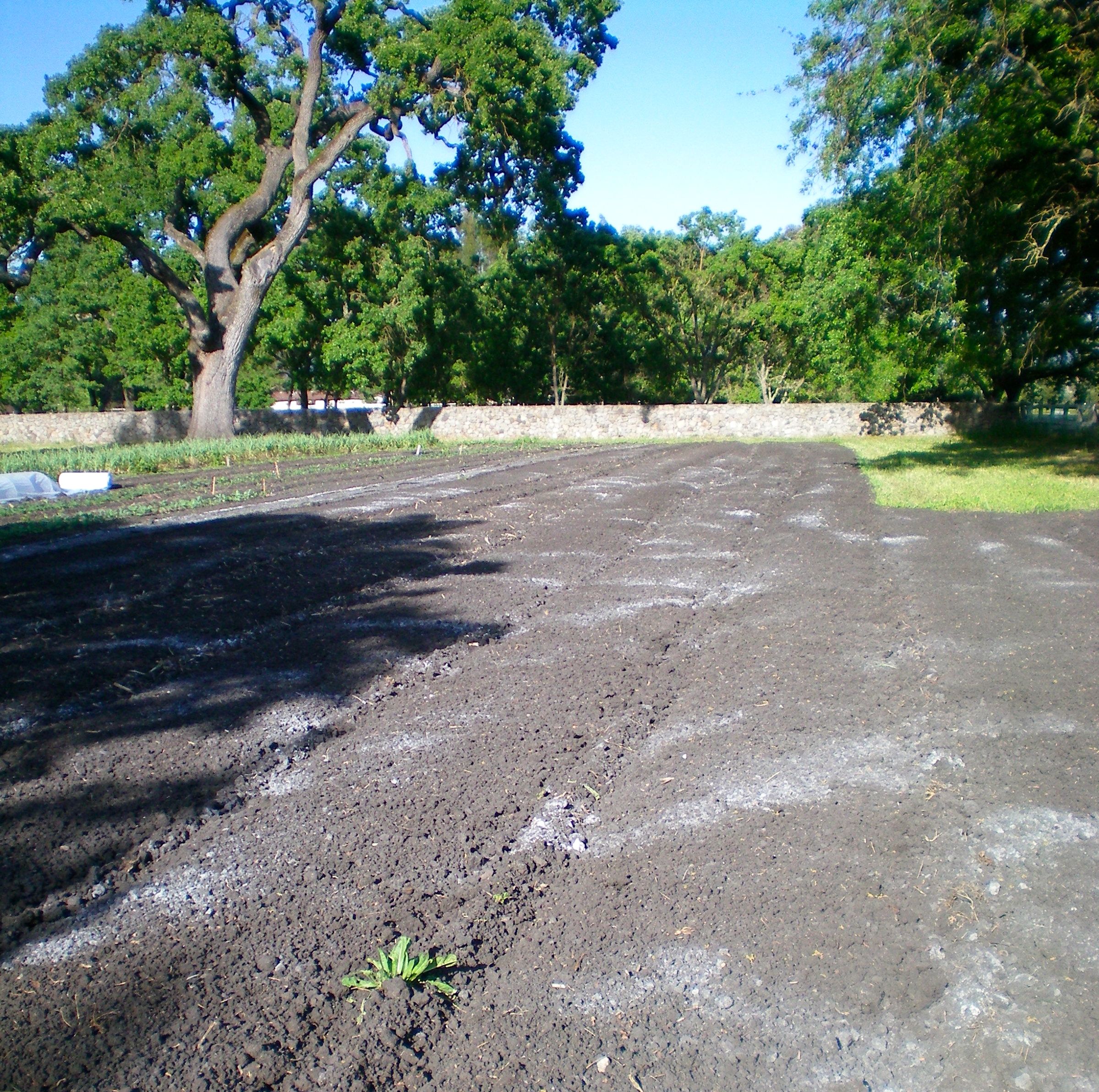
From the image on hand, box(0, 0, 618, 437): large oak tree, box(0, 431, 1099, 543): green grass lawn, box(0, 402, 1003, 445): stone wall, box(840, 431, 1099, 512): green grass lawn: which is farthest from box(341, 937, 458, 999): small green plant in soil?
box(0, 402, 1003, 445): stone wall

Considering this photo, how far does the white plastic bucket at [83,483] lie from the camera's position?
58.8ft

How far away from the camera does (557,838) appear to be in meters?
3.71

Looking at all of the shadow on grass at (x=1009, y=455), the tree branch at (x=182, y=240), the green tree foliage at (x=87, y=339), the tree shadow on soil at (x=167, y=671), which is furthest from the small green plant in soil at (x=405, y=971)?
the green tree foliage at (x=87, y=339)

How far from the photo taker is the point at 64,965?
2910 millimetres

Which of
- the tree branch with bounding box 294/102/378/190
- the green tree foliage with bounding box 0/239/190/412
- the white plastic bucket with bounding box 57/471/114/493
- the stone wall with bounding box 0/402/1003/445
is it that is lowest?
the white plastic bucket with bounding box 57/471/114/493

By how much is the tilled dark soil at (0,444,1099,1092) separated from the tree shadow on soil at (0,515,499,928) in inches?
1.3

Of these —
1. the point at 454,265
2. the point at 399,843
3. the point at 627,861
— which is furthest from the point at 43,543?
the point at 454,265

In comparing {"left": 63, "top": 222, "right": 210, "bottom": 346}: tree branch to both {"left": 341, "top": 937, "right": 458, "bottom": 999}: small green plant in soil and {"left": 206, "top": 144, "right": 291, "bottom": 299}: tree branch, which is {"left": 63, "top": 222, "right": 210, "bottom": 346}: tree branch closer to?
{"left": 206, "top": 144, "right": 291, "bottom": 299}: tree branch

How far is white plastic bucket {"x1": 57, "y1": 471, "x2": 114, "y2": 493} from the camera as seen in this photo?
17.9 metres

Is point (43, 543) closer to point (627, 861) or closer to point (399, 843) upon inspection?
point (399, 843)

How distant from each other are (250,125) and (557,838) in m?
33.7

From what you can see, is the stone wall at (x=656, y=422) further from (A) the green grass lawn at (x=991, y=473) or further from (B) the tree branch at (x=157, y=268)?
(B) the tree branch at (x=157, y=268)

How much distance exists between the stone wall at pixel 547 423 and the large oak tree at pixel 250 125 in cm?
1156

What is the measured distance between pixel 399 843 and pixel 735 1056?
168cm
